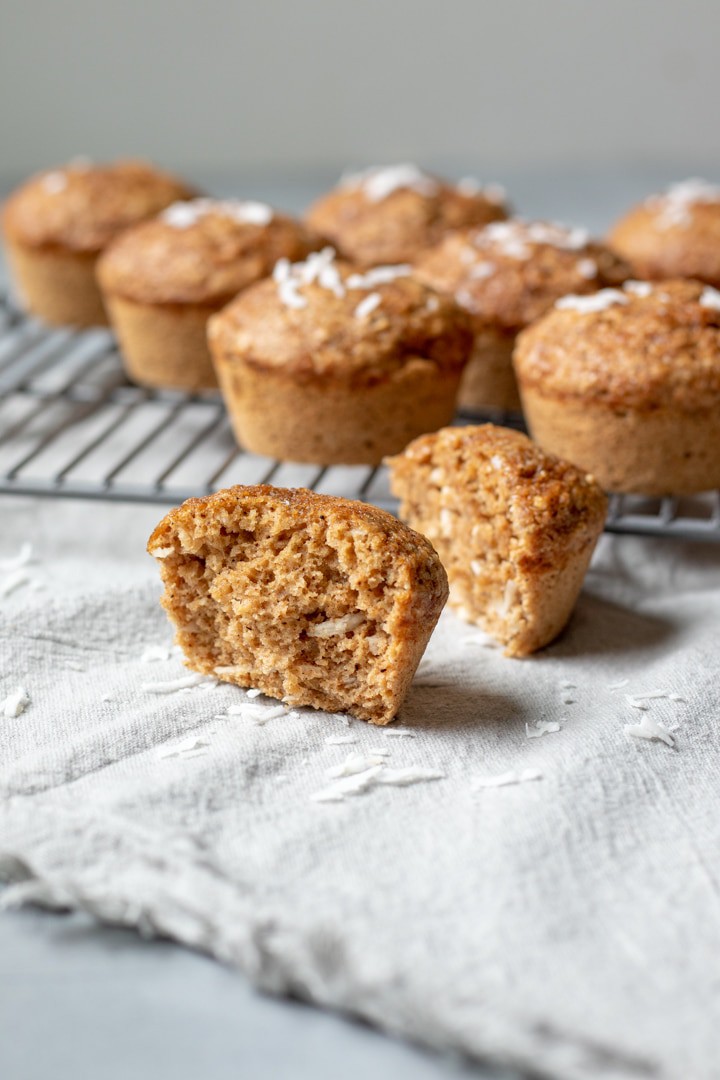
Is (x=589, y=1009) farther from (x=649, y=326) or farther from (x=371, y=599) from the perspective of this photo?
(x=649, y=326)

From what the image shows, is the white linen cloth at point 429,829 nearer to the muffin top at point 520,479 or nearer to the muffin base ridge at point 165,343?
the muffin top at point 520,479

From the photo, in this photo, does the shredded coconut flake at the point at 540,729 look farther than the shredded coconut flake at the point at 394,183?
No

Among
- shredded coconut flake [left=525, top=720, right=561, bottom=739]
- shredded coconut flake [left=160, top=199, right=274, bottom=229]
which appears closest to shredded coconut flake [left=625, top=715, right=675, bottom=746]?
shredded coconut flake [left=525, top=720, right=561, bottom=739]

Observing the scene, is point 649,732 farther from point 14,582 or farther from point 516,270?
point 516,270

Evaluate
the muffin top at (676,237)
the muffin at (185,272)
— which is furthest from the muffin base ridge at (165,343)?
the muffin top at (676,237)

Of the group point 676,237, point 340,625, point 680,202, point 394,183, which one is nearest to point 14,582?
point 340,625
